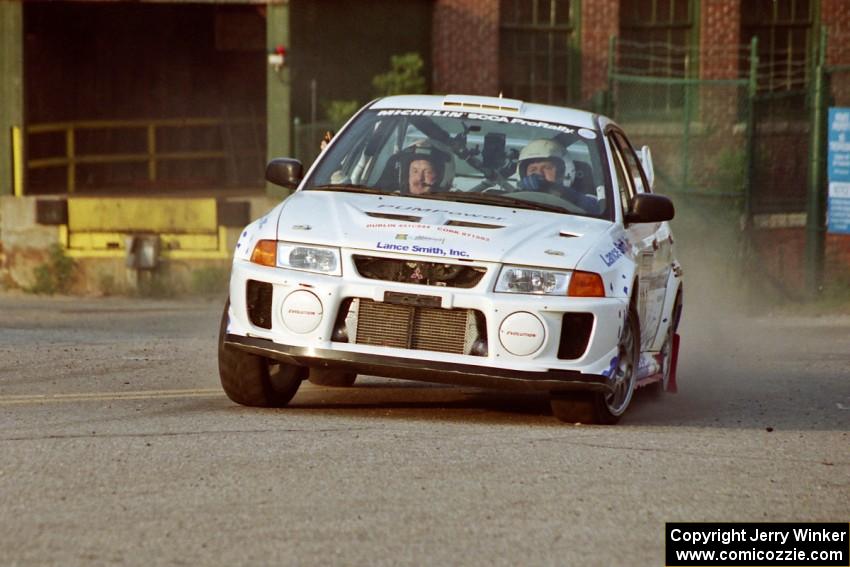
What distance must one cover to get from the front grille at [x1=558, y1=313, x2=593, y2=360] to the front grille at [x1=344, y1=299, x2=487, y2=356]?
389mm

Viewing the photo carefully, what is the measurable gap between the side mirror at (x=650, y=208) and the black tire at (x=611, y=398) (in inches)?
24.1

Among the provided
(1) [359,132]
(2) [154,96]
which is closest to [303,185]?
(1) [359,132]

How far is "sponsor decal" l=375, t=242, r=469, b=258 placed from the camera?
28.3ft

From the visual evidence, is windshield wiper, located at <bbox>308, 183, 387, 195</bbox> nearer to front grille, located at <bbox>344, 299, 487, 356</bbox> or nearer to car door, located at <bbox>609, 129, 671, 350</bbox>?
front grille, located at <bbox>344, 299, 487, 356</bbox>

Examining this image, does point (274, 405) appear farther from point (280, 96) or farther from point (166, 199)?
point (280, 96)

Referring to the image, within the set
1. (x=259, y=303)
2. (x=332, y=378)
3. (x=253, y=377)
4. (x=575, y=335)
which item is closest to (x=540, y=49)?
(x=332, y=378)

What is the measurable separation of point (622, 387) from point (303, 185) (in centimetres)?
208

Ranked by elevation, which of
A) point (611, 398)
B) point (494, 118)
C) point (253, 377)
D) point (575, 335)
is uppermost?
point (494, 118)

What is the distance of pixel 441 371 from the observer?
8672 millimetres

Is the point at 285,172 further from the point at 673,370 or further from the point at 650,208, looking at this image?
the point at 673,370

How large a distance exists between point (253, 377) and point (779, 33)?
1884 cm

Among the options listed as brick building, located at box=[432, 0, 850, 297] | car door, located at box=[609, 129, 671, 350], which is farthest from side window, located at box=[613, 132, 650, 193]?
brick building, located at box=[432, 0, 850, 297]

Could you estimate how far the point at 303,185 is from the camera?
996 cm

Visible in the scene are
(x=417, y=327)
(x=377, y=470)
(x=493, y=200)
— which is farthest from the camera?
(x=493, y=200)
